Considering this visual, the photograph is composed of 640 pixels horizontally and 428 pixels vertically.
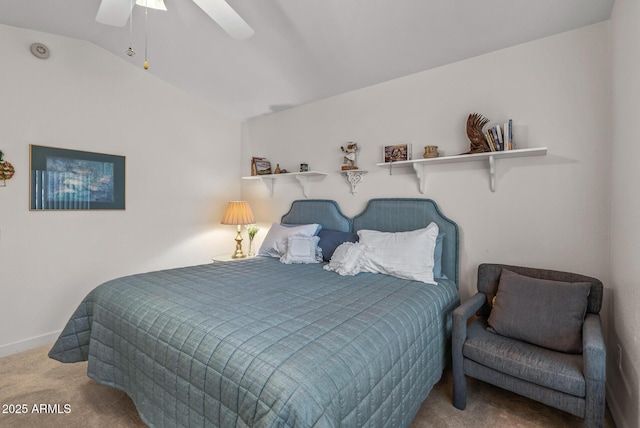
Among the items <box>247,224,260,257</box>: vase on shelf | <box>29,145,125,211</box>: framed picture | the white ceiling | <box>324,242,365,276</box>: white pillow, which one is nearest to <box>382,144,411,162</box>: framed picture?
the white ceiling

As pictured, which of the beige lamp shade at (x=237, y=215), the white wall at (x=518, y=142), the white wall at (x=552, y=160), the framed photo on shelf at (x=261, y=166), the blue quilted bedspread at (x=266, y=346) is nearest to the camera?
the blue quilted bedspread at (x=266, y=346)

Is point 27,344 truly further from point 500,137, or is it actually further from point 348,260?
point 500,137

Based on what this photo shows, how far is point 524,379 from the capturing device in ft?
5.10

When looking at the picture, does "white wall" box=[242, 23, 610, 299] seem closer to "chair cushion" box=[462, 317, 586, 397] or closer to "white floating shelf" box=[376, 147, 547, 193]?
"white floating shelf" box=[376, 147, 547, 193]

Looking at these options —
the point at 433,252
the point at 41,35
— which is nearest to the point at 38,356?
the point at 41,35

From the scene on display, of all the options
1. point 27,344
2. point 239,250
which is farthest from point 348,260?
point 27,344

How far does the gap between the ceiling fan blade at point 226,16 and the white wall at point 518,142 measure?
58.3 inches

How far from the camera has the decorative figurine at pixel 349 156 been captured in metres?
3.06

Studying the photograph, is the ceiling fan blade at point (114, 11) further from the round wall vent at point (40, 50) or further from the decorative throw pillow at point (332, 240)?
the decorative throw pillow at point (332, 240)

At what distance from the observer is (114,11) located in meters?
1.81

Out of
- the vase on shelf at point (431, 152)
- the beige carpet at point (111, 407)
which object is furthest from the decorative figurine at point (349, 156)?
the beige carpet at point (111, 407)

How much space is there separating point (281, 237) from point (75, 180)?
1993 millimetres

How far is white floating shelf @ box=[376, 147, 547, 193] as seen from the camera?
80.2 inches

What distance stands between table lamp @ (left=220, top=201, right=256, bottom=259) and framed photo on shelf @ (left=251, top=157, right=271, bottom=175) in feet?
1.50
